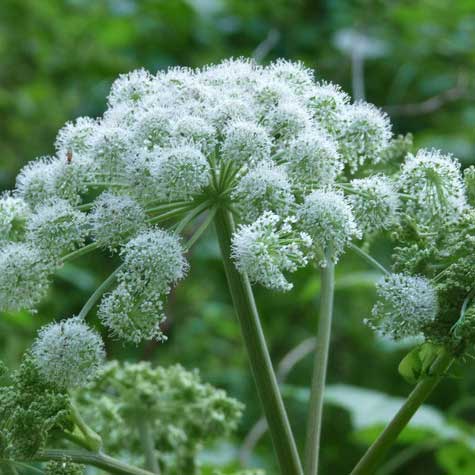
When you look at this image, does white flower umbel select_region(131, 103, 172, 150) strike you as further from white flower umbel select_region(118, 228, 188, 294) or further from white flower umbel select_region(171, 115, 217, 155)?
white flower umbel select_region(118, 228, 188, 294)

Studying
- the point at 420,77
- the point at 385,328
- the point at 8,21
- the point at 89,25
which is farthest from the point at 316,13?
the point at 385,328

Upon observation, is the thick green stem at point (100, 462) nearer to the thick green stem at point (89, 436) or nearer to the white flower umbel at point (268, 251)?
the thick green stem at point (89, 436)

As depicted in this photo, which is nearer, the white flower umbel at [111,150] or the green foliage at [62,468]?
the green foliage at [62,468]

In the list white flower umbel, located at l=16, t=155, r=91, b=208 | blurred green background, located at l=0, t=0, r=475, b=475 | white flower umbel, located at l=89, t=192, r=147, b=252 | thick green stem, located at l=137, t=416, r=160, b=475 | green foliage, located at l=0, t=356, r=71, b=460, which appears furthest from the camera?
blurred green background, located at l=0, t=0, r=475, b=475

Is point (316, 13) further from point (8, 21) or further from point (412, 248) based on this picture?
point (412, 248)

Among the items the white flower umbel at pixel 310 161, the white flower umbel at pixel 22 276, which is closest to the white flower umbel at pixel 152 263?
the white flower umbel at pixel 22 276

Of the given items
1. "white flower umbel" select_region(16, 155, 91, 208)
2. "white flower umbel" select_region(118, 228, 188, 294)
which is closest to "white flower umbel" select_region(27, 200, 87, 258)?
"white flower umbel" select_region(16, 155, 91, 208)

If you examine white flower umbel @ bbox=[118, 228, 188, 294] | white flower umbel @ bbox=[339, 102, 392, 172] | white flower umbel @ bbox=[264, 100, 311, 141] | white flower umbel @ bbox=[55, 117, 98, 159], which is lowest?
white flower umbel @ bbox=[118, 228, 188, 294]

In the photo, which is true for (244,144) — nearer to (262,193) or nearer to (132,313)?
(262,193)
